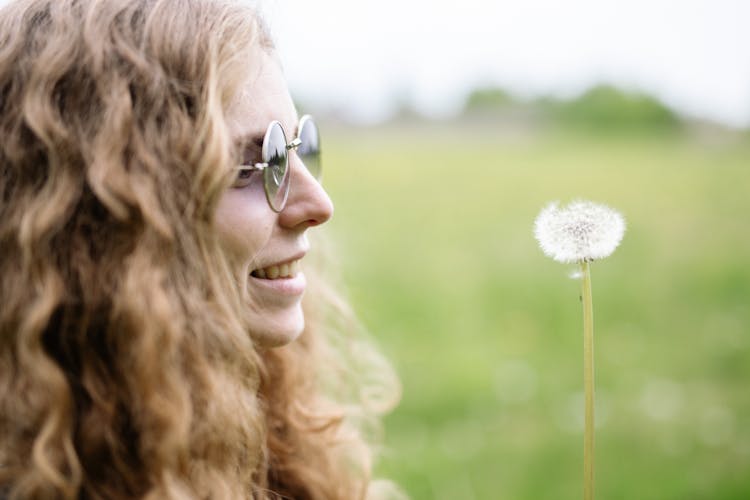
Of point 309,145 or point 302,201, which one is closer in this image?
point 302,201

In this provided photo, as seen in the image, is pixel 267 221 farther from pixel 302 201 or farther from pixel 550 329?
pixel 550 329

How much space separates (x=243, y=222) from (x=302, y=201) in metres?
0.16

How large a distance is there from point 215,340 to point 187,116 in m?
0.41

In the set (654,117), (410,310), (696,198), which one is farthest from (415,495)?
(654,117)

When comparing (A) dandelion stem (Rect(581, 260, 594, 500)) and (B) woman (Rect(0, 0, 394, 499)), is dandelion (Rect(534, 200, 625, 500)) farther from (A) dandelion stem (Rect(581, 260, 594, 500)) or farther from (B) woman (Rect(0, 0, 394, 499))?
(B) woman (Rect(0, 0, 394, 499))

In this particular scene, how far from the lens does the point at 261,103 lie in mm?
1511

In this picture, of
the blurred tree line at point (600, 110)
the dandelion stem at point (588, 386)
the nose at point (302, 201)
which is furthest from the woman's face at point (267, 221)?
the blurred tree line at point (600, 110)

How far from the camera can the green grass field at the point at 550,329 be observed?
11.7 ft

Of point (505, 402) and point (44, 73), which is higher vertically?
point (44, 73)

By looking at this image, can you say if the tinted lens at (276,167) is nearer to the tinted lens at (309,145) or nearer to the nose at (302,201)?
the nose at (302,201)

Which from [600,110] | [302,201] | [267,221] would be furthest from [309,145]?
[600,110]

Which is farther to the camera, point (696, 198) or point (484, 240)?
point (696, 198)

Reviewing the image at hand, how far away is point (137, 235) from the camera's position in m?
1.33

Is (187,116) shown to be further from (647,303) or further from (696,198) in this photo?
(696,198)
